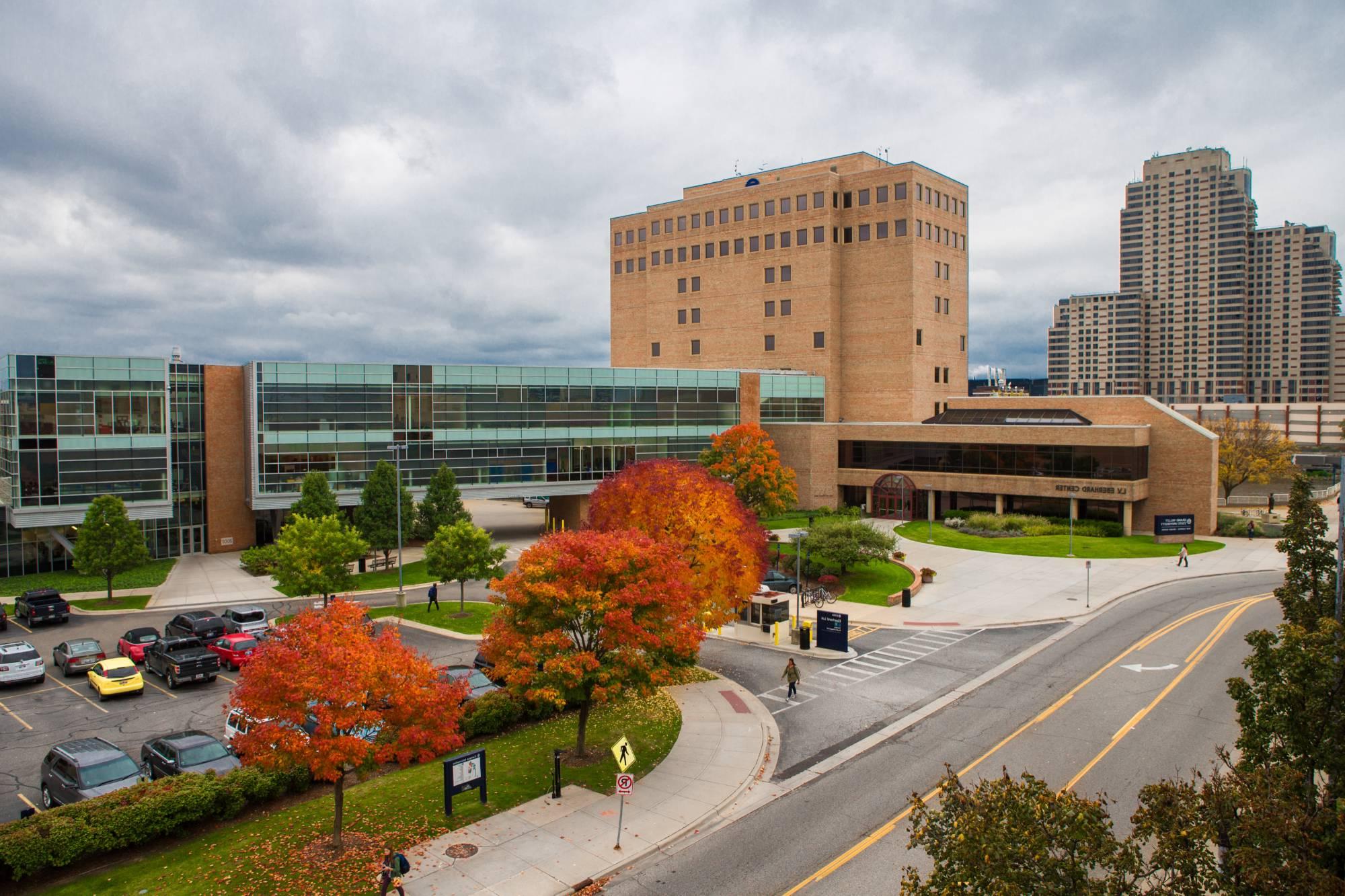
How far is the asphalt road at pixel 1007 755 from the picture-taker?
16.9m

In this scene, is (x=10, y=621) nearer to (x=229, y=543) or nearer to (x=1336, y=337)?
(x=229, y=543)

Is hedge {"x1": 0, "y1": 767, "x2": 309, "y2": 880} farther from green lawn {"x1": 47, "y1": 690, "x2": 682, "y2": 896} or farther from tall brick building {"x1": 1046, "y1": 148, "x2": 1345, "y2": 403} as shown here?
tall brick building {"x1": 1046, "y1": 148, "x2": 1345, "y2": 403}

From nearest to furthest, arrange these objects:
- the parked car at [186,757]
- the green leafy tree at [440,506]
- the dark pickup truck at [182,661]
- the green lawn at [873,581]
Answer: the parked car at [186,757], the dark pickup truck at [182,661], the green lawn at [873,581], the green leafy tree at [440,506]

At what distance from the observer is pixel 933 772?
21.3 metres

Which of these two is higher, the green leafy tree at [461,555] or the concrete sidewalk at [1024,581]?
the green leafy tree at [461,555]

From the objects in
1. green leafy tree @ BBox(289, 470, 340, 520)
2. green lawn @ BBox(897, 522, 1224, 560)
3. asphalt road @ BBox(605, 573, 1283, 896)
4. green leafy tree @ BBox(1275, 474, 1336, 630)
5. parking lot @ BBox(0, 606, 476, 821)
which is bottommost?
parking lot @ BBox(0, 606, 476, 821)

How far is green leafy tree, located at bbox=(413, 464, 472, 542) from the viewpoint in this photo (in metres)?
54.0

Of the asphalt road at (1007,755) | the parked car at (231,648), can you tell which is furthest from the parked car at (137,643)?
the asphalt road at (1007,755)

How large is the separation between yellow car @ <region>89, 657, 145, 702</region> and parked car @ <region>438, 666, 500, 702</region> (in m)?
11.0

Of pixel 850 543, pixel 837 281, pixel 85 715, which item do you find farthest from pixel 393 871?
pixel 837 281

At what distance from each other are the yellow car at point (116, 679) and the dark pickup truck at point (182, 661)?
0.99m

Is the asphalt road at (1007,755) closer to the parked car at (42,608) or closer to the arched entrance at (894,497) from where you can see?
the arched entrance at (894,497)

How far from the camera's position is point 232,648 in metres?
32.8

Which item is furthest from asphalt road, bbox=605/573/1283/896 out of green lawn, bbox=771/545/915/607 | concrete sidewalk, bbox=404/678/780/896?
green lawn, bbox=771/545/915/607
